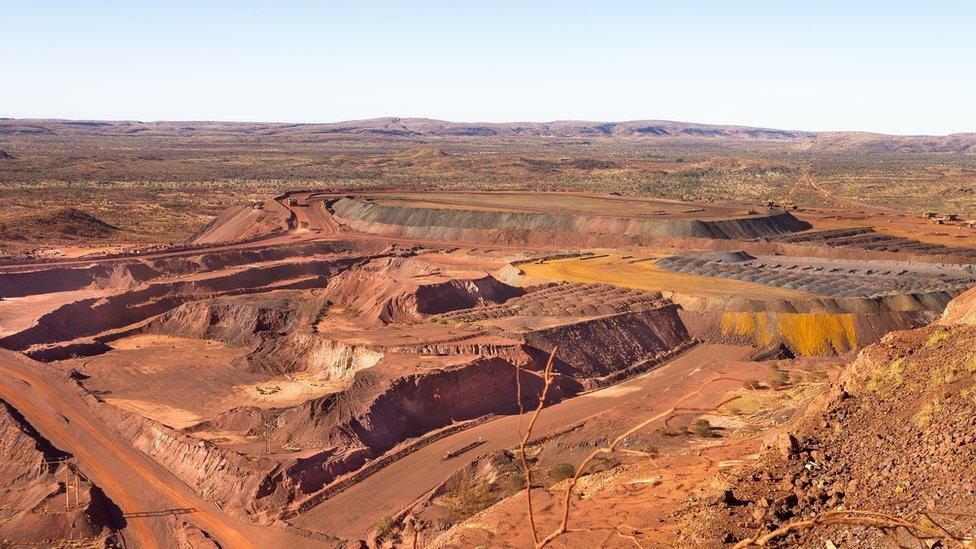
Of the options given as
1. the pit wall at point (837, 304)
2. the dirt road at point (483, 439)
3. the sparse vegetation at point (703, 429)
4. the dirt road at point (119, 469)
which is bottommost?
the dirt road at point (119, 469)

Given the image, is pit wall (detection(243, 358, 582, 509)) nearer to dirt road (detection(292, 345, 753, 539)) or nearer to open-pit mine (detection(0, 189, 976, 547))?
open-pit mine (detection(0, 189, 976, 547))

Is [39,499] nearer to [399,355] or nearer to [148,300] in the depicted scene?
[399,355]

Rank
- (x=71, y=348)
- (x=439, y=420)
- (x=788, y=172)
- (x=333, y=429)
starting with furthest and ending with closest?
(x=788, y=172)
(x=71, y=348)
(x=439, y=420)
(x=333, y=429)

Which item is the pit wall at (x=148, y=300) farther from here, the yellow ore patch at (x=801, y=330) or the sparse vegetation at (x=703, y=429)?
the sparse vegetation at (x=703, y=429)

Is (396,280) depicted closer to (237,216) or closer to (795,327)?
(795,327)

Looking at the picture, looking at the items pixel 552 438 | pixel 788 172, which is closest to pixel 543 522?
pixel 552 438

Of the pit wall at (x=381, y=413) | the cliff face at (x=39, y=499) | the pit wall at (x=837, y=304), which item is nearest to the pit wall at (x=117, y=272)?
the cliff face at (x=39, y=499)
